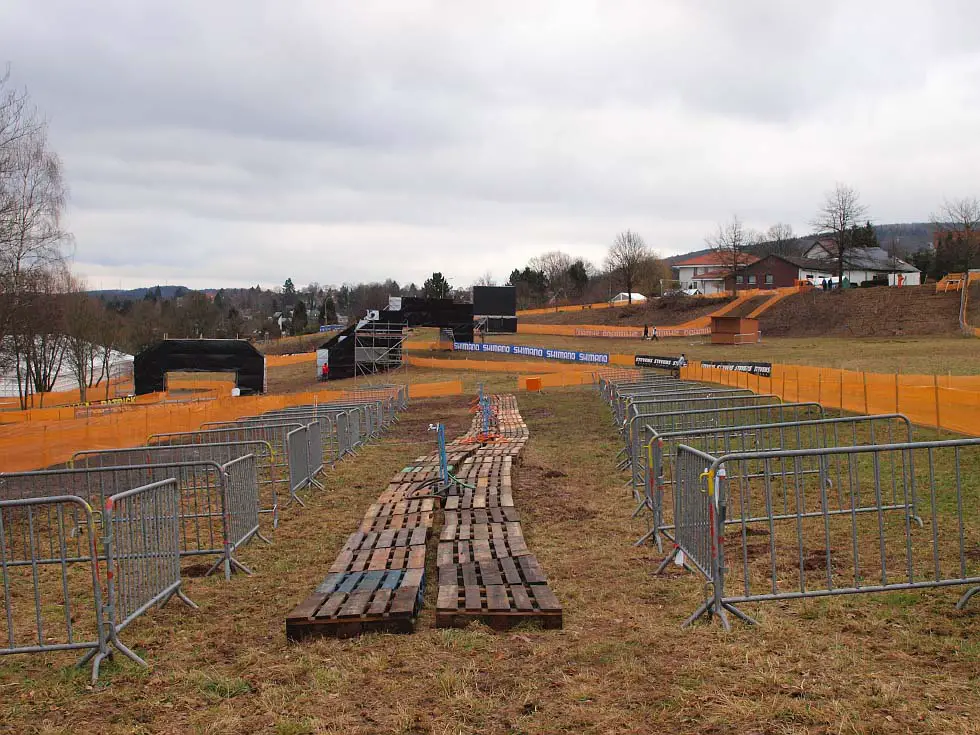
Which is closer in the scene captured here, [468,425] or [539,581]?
[539,581]

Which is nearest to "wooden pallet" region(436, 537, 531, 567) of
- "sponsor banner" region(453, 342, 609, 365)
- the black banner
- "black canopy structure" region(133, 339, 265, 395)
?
the black banner

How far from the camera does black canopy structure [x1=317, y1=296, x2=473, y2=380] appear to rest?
52906 mm

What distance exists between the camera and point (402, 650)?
5828mm

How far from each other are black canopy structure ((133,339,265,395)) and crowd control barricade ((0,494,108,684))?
122 ft

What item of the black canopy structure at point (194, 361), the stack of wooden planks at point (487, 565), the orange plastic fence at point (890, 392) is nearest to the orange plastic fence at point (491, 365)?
the black canopy structure at point (194, 361)

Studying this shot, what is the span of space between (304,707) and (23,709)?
1891mm

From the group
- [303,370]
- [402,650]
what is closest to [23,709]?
[402,650]

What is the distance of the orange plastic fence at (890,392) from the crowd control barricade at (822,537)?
468cm

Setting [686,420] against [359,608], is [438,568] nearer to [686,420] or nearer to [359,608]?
[359,608]

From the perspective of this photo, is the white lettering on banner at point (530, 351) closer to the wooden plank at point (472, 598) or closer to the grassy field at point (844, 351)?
the grassy field at point (844, 351)

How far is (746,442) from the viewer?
12305mm

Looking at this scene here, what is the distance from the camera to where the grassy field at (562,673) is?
455 cm

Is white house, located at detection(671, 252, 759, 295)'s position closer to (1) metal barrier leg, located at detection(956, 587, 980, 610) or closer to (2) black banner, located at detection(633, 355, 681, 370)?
(2) black banner, located at detection(633, 355, 681, 370)

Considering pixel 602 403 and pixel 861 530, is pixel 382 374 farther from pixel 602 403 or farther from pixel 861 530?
pixel 861 530
